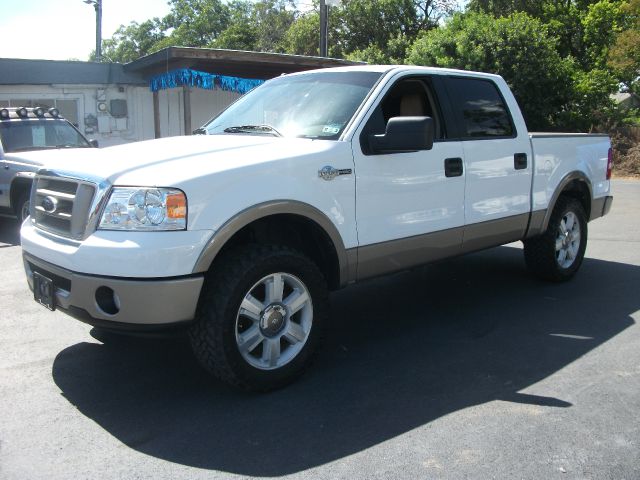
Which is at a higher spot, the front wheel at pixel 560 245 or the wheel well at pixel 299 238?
the wheel well at pixel 299 238

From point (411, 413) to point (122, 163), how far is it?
7.16 feet

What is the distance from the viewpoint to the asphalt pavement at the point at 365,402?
3.03 m

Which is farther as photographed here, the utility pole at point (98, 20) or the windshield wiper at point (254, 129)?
the utility pole at point (98, 20)

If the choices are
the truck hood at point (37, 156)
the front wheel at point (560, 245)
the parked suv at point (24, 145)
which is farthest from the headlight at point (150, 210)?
the parked suv at point (24, 145)

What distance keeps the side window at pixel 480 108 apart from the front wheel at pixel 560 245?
119 centimetres

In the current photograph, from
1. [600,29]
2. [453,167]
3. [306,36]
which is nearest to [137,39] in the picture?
[306,36]

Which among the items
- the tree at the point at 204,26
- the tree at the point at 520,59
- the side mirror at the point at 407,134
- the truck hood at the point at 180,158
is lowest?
the truck hood at the point at 180,158

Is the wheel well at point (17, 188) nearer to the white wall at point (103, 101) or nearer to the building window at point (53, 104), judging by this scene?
the building window at point (53, 104)

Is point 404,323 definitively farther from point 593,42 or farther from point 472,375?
point 593,42

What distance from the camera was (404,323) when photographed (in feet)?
17.0

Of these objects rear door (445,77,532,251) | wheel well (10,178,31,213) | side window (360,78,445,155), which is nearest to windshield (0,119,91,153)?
wheel well (10,178,31,213)

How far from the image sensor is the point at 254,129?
4.53 metres

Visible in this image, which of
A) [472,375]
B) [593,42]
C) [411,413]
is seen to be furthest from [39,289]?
[593,42]

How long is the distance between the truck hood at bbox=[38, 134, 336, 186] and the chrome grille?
3.3 inches
